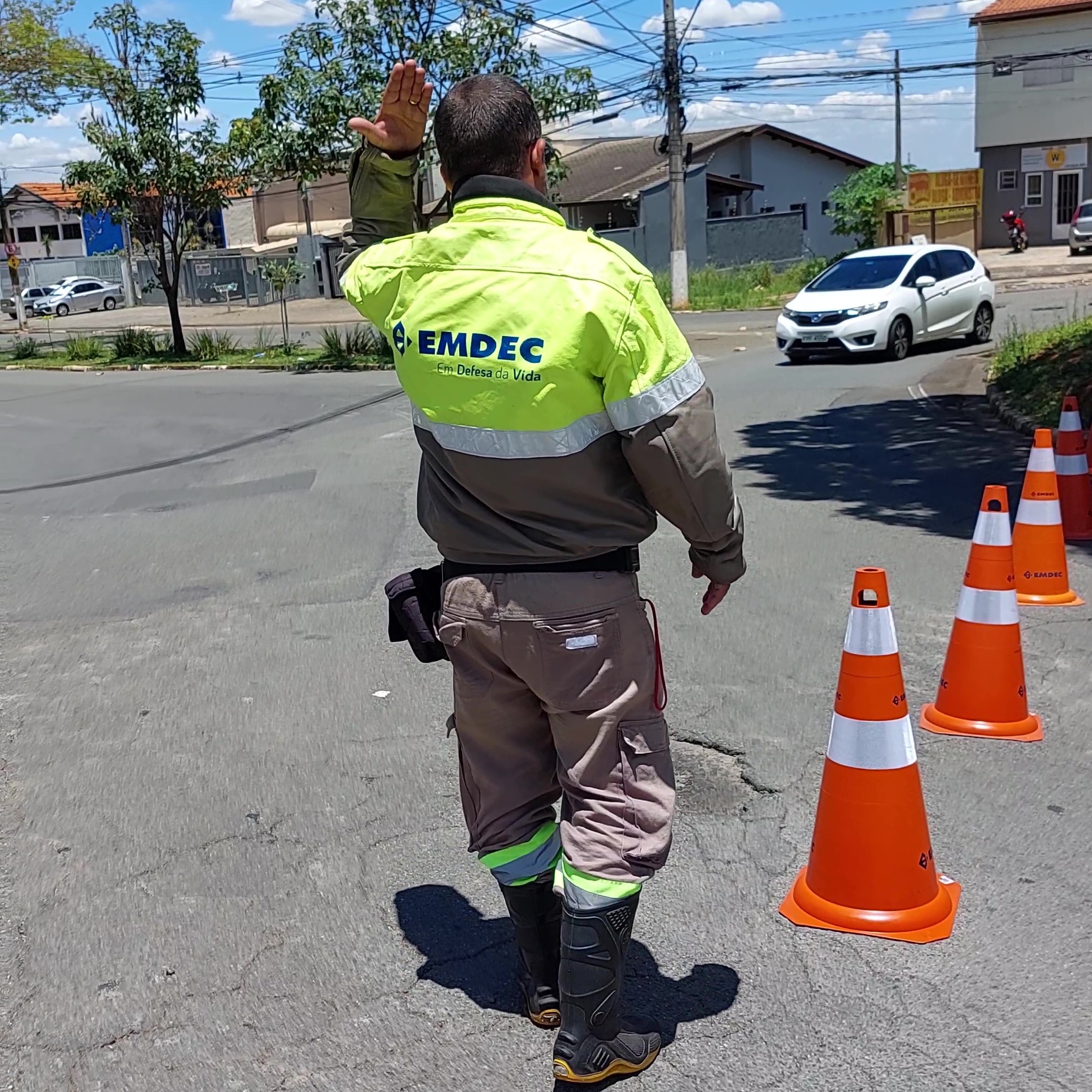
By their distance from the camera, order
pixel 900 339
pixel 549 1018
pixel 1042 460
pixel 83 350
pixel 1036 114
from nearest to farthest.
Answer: pixel 549 1018 < pixel 1042 460 < pixel 900 339 < pixel 83 350 < pixel 1036 114

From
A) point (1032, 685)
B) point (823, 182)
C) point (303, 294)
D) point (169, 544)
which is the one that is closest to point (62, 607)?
point (169, 544)

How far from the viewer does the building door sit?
47.1 meters

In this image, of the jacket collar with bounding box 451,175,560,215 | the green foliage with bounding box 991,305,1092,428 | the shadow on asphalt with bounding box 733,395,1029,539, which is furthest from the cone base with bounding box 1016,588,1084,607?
the green foliage with bounding box 991,305,1092,428

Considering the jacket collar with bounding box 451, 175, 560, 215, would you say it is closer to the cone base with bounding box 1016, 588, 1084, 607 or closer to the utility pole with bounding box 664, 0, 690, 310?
the cone base with bounding box 1016, 588, 1084, 607

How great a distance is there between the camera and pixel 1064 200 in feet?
156

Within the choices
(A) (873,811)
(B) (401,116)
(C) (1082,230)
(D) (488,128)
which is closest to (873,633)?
(A) (873,811)

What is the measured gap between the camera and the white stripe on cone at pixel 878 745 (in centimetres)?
341

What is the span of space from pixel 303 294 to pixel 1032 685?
153ft

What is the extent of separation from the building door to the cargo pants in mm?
49860

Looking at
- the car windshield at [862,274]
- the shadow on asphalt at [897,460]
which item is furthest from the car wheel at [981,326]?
the shadow on asphalt at [897,460]

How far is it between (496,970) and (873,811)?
1109 millimetres

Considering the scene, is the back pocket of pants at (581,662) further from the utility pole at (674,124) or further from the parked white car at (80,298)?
the parked white car at (80,298)

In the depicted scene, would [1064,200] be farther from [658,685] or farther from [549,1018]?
[549,1018]

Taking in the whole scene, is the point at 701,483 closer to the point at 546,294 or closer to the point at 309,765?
the point at 546,294
